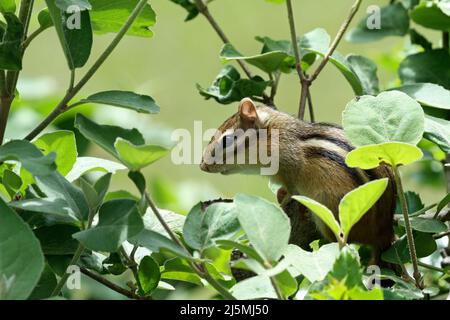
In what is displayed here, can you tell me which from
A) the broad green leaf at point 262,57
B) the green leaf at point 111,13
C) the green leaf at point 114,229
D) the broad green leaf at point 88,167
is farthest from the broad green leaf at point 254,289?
the broad green leaf at point 262,57

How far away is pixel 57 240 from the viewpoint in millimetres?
941

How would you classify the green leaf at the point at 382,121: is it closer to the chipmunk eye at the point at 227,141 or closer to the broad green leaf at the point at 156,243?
the broad green leaf at the point at 156,243

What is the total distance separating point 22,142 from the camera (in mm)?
828

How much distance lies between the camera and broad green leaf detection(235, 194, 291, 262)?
2.49ft

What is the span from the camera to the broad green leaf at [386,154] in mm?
848

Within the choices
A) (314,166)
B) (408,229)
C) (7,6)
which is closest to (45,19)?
(7,6)

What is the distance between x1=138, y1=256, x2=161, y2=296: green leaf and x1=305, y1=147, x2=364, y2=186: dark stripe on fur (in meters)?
0.72

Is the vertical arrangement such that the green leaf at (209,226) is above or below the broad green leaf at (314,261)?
above

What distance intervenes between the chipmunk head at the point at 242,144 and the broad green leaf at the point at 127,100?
887mm

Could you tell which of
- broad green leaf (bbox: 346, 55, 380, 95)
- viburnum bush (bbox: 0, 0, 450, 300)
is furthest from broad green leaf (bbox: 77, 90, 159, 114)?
→ broad green leaf (bbox: 346, 55, 380, 95)

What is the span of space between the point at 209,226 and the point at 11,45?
32cm

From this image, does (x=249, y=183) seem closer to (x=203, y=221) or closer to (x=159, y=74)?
(x=159, y=74)

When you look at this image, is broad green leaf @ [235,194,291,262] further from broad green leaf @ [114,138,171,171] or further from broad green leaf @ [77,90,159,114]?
broad green leaf @ [77,90,159,114]
